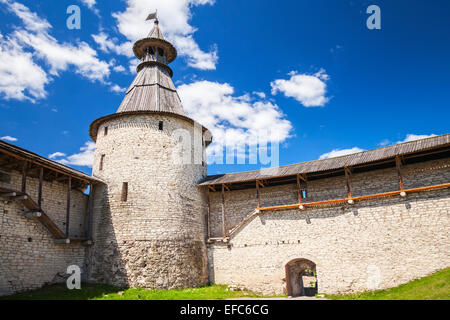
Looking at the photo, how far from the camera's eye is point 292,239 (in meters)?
16.0

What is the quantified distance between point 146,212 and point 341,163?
976cm

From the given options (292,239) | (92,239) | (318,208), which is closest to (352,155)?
(318,208)

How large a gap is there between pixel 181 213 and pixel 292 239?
226 inches

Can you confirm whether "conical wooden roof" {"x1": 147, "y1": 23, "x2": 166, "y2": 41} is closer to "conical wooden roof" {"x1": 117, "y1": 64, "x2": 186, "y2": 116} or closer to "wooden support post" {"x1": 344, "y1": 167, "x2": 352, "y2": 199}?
"conical wooden roof" {"x1": 117, "y1": 64, "x2": 186, "y2": 116}

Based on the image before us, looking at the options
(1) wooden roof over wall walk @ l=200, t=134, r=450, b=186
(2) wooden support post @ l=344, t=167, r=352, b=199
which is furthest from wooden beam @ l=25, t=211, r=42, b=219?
(2) wooden support post @ l=344, t=167, r=352, b=199

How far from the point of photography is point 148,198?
16.5 meters

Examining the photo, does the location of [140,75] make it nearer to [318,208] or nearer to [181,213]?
[181,213]

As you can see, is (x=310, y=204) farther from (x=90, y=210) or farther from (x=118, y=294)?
(x=90, y=210)

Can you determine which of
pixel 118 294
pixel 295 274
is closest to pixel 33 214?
pixel 118 294

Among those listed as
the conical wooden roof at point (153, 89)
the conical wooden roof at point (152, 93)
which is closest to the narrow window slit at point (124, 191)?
the conical wooden roof at point (153, 89)

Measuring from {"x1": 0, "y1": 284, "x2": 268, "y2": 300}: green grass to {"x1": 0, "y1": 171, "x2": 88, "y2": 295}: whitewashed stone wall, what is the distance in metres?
0.57

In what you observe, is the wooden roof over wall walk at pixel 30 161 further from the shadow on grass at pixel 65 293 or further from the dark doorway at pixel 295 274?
the dark doorway at pixel 295 274

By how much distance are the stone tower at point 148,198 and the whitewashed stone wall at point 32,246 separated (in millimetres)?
1494

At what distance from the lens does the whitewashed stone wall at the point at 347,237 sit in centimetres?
1330
